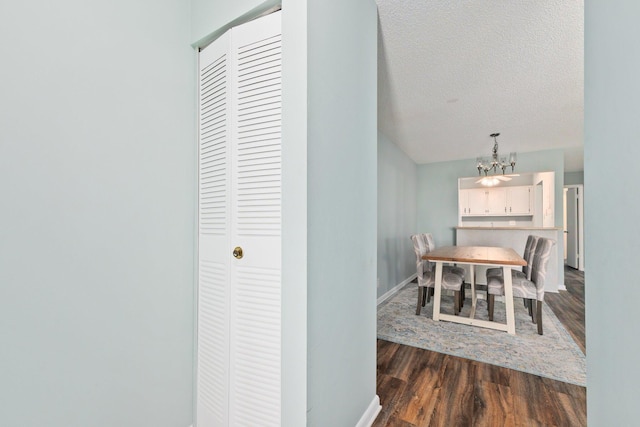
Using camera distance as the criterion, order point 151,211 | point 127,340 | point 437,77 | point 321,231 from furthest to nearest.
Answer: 1. point 437,77
2. point 151,211
3. point 127,340
4. point 321,231

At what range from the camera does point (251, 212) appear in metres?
1.22

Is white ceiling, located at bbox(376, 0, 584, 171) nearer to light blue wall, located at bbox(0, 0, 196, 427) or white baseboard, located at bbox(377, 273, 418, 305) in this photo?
light blue wall, located at bbox(0, 0, 196, 427)

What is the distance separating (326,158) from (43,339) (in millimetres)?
1293

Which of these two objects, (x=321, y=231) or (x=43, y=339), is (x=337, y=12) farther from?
(x=43, y=339)

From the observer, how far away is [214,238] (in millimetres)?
1387

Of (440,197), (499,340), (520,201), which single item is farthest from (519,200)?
(499,340)

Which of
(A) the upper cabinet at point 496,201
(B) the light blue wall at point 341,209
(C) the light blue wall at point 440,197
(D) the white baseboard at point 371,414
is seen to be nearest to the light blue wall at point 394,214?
(C) the light blue wall at point 440,197

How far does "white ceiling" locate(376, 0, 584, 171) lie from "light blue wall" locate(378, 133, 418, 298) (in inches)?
22.5

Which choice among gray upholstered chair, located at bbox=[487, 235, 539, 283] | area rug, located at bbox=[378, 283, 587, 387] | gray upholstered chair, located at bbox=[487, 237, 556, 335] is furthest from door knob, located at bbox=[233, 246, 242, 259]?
gray upholstered chair, located at bbox=[487, 235, 539, 283]

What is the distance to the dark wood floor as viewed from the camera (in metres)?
1.58

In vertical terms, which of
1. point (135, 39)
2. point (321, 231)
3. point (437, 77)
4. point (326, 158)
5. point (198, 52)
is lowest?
point (321, 231)

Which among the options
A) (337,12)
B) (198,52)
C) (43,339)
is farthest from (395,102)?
(43,339)

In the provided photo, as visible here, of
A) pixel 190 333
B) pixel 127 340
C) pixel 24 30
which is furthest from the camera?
pixel 190 333

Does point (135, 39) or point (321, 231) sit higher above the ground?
point (135, 39)
